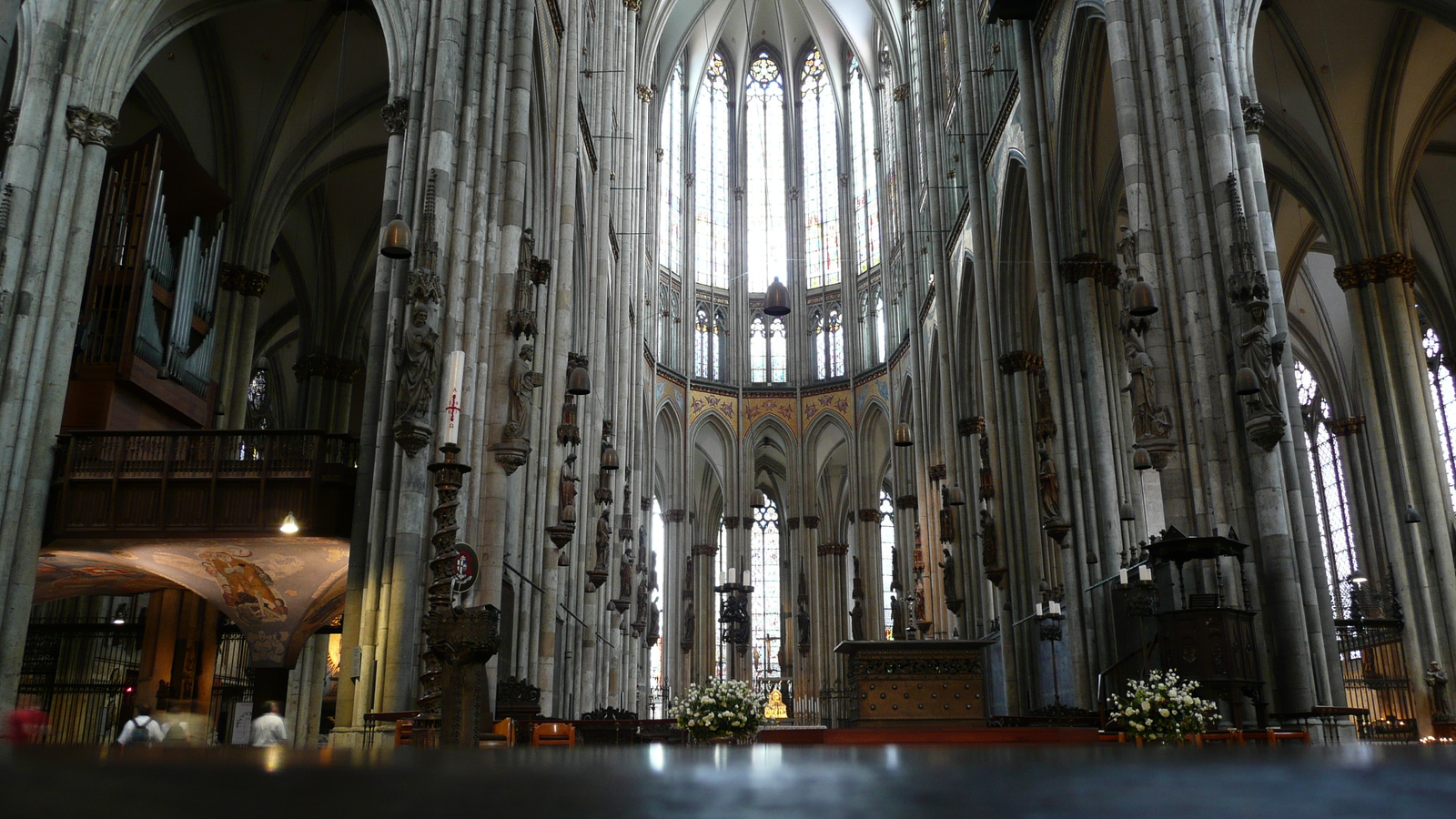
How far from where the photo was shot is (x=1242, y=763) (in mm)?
882

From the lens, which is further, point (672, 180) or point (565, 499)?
point (672, 180)

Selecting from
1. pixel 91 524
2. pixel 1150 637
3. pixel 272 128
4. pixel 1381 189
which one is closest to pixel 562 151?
pixel 272 128

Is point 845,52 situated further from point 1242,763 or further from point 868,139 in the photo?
point 1242,763

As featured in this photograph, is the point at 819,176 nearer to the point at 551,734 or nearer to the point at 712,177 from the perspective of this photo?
the point at 712,177

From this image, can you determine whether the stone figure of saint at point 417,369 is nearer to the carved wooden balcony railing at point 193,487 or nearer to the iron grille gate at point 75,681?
the carved wooden balcony railing at point 193,487

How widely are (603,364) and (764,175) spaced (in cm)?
2024

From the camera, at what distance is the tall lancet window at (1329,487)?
28.7m

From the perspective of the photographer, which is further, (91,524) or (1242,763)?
(91,524)

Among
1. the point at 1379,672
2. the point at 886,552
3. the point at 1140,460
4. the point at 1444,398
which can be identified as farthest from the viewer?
the point at 886,552

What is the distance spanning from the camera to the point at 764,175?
141 feet

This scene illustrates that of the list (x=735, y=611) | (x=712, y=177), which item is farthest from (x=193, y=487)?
(x=712, y=177)

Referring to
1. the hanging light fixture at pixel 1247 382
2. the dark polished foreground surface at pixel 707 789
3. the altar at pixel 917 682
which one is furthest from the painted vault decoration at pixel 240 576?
the dark polished foreground surface at pixel 707 789

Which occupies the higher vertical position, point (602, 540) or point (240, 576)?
point (602, 540)

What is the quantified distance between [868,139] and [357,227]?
22.2 m
